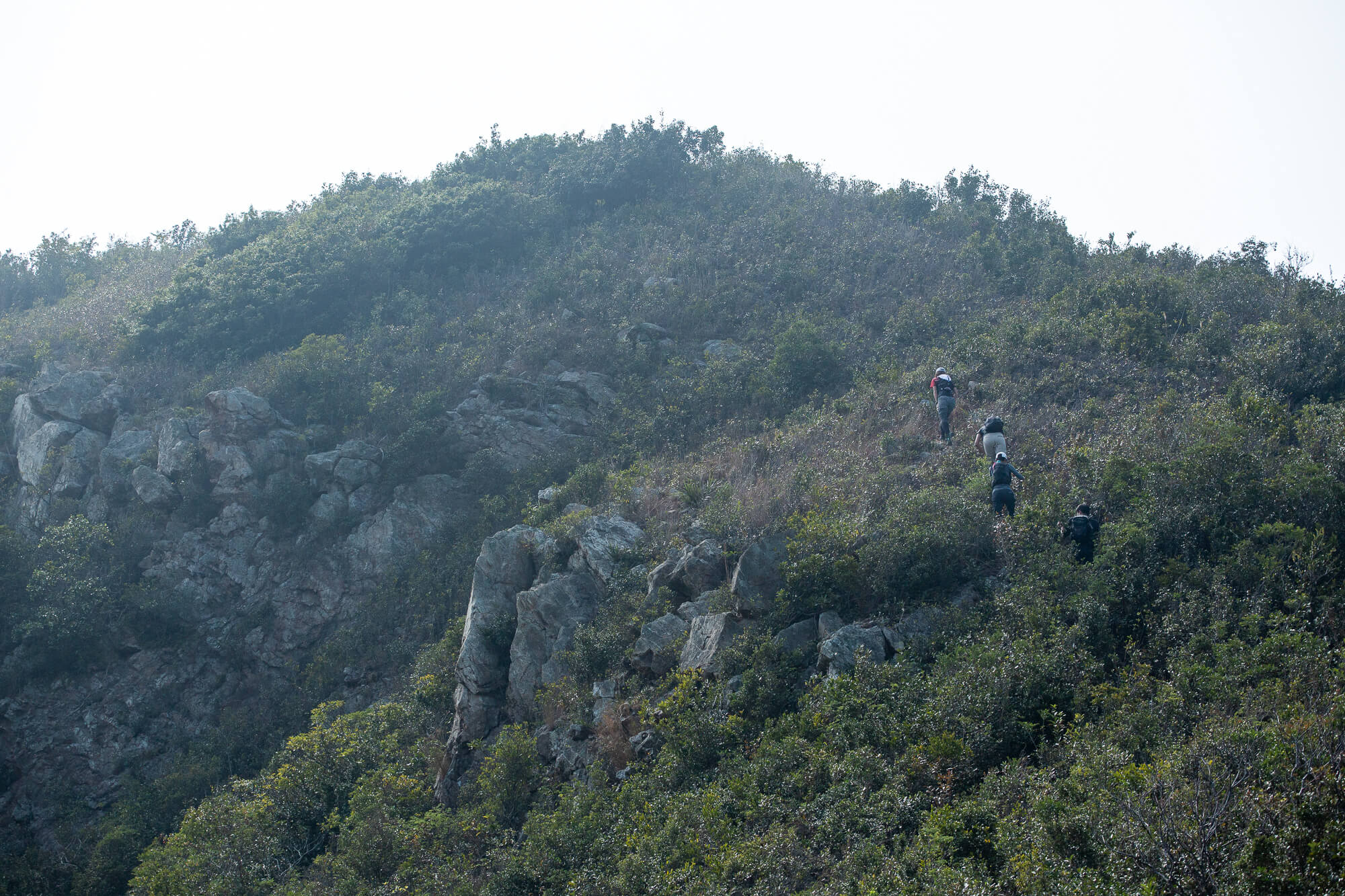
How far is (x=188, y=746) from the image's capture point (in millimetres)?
13867

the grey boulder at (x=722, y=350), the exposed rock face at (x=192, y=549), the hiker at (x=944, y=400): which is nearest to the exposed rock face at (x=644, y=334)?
the grey boulder at (x=722, y=350)

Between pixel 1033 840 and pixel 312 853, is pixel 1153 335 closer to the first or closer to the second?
pixel 1033 840

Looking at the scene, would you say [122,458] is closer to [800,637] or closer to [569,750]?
[569,750]

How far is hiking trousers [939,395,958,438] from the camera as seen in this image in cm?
1277

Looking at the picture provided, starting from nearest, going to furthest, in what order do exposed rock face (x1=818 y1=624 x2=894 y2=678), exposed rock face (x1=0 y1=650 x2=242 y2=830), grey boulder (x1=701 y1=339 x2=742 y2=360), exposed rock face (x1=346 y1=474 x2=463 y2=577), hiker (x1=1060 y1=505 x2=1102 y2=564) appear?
exposed rock face (x1=818 y1=624 x2=894 y2=678) → hiker (x1=1060 y1=505 x2=1102 y2=564) → exposed rock face (x1=0 y1=650 x2=242 y2=830) → exposed rock face (x1=346 y1=474 x2=463 y2=577) → grey boulder (x1=701 y1=339 x2=742 y2=360)

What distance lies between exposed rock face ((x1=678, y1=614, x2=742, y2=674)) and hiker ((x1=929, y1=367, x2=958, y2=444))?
16.5 feet

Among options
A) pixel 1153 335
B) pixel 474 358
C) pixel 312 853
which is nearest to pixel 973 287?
pixel 1153 335

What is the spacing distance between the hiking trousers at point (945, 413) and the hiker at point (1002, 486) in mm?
2260

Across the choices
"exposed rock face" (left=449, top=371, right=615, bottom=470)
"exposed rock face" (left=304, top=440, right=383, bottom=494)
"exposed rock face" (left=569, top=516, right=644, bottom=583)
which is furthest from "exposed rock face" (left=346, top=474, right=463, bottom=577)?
"exposed rock face" (left=569, top=516, right=644, bottom=583)

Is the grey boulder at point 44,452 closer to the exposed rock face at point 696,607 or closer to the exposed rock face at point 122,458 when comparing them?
the exposed rock face at point 122,458

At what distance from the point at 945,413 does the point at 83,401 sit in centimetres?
1767

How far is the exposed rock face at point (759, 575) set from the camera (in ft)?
31.7

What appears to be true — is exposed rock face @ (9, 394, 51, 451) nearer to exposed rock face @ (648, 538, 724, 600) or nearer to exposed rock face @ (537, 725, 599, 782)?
exposed rock face @ (537, 725, 599, 782)

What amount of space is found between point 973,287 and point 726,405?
676cm
